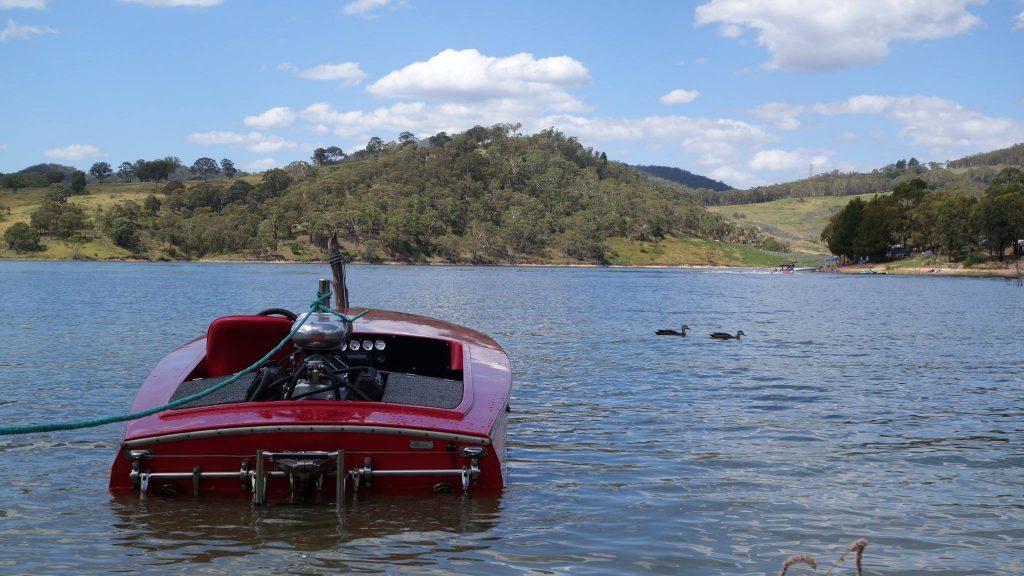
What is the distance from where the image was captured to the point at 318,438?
30.3 feet

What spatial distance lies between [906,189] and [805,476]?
17589 centimetres

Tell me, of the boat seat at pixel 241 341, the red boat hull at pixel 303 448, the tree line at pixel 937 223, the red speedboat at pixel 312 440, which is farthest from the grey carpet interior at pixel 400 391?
the tree line at pixel 937 223

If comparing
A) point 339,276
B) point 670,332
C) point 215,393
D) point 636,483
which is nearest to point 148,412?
point 215,393

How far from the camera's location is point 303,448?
9.31m

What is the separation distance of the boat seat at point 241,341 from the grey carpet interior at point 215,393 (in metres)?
0.19

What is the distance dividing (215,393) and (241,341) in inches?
47.9

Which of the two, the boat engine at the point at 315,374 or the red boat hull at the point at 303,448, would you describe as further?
the boat engine at the point at 315,374

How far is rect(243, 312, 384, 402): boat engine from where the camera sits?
10.1 m

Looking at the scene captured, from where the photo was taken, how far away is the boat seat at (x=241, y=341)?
12.3 metres

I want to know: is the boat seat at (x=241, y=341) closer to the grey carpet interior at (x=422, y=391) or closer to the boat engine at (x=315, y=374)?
the boat engine at (x=315, y=374)

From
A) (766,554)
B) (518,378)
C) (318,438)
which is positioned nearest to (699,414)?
(518,378)

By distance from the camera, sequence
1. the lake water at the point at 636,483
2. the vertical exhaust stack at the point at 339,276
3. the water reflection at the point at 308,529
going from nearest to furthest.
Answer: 1. the water reflection at the point at 308,529
2. the lake water at the point at 636,483
3. the vertical exhaust stack at the point at 339,276

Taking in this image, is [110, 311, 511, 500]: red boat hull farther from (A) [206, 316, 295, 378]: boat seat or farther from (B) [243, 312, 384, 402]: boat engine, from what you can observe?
(A) [206, 316, 295, 378]: boat seat

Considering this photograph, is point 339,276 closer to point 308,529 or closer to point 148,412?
point 148,412
